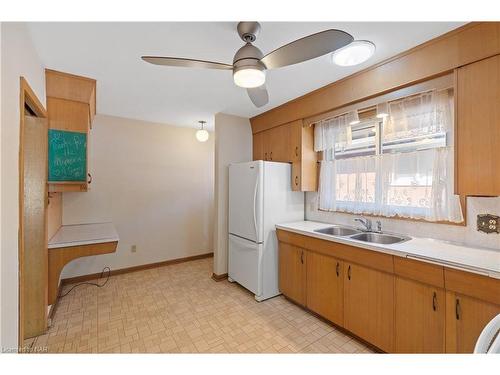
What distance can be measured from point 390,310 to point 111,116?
4041 mm

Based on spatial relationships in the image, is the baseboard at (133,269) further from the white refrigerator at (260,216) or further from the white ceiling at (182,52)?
the white ceiling at (182,52)

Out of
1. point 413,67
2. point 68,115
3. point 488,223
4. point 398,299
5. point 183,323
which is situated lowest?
point 183,323

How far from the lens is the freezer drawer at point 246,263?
106 inches

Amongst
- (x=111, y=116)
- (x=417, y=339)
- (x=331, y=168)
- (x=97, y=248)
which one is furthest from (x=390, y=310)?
(x=111, y=116)

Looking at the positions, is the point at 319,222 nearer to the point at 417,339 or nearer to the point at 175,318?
the point at 417,339

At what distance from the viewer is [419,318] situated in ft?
5.10

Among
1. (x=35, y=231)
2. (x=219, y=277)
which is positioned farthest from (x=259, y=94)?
(x=219, y=277)

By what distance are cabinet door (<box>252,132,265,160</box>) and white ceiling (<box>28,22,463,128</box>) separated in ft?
2.26

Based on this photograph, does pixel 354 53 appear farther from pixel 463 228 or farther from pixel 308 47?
pixel 463 228

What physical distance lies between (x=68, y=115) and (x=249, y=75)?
203 cm

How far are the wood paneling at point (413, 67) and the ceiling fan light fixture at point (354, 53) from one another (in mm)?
301

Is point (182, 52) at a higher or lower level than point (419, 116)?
higher

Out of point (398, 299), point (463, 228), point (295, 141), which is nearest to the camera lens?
point (398, 299)

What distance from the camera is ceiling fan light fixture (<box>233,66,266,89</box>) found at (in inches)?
52.2
